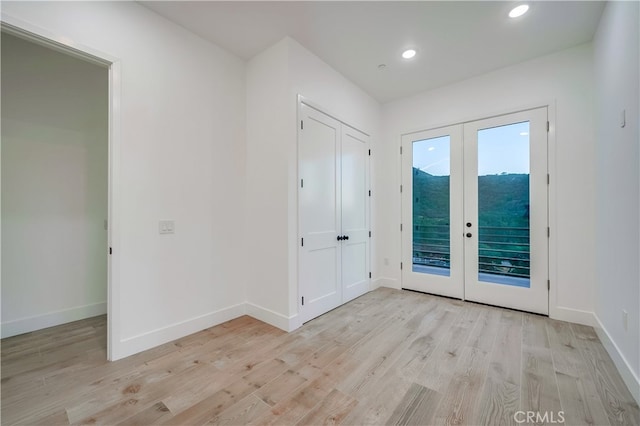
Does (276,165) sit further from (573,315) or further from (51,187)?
(573,315)

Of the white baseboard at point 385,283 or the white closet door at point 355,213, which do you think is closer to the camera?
the white closet door at point 355,213

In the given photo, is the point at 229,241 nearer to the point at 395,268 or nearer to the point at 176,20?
the point at 176,20

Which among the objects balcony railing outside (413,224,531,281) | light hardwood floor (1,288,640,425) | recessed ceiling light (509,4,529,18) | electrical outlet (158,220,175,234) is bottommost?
light hardwood floor (1,288,640,425)

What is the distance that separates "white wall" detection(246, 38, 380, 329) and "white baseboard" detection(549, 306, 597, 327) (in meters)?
2.94

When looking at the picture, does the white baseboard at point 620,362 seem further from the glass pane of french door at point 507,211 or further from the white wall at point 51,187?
the white wall at point 51,187

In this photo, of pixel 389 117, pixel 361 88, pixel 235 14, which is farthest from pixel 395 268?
pixel 235 14

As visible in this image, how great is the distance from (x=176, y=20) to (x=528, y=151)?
414cm

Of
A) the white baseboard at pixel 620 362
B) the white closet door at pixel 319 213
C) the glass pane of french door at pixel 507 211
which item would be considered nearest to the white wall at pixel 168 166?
the white closet door at pixel 319 213

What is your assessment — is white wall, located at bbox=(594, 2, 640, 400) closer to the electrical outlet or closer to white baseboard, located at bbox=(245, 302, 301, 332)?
white baseboard, located at bbox=(245, 302, 301, 332)

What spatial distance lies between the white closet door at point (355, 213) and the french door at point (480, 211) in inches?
26.1

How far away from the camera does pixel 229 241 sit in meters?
3.02

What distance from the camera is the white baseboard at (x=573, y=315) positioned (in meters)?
2.77

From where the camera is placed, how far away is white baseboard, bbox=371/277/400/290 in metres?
4.19

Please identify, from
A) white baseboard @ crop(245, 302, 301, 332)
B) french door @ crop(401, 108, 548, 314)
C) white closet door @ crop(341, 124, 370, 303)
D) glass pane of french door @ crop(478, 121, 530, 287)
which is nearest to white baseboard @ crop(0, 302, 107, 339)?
white baseboard @ crop(245, 302, 301, 332)
